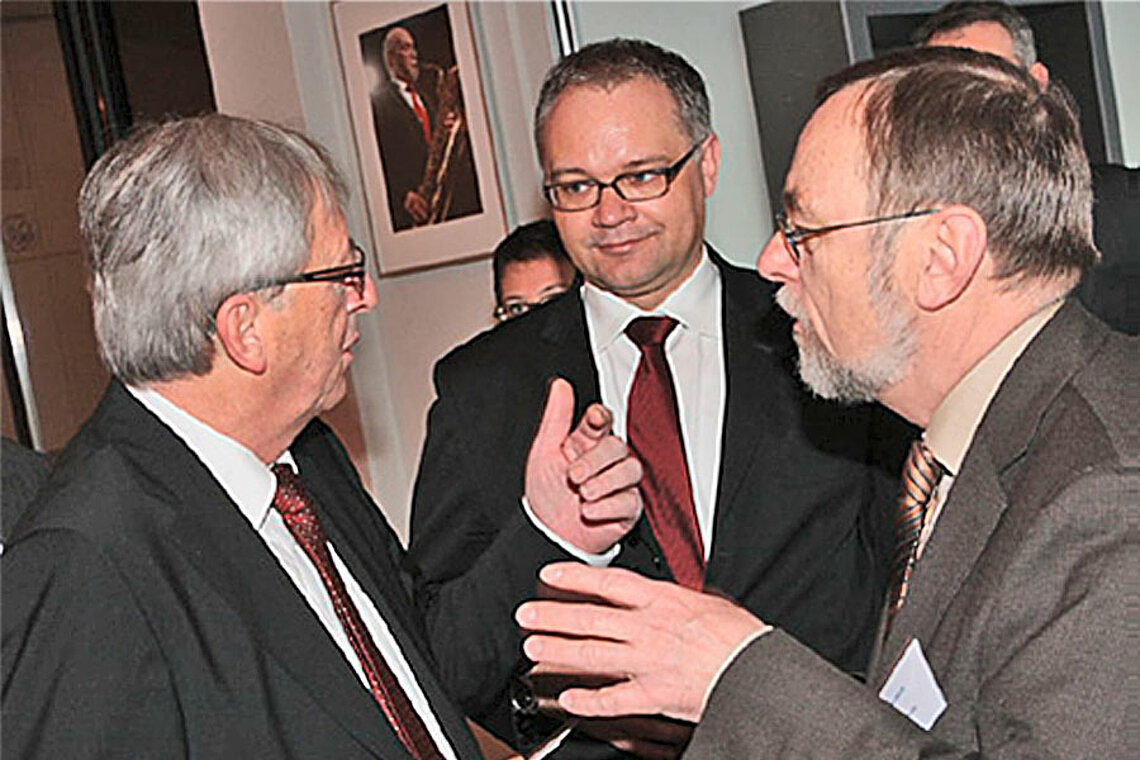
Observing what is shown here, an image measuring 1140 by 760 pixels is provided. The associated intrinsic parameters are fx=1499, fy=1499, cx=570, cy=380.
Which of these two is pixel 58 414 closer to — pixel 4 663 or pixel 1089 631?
pixel 4 663

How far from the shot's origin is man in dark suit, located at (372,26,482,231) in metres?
4.52

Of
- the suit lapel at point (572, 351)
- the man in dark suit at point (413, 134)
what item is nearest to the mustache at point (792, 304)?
the suit lapel at point (572, 351)

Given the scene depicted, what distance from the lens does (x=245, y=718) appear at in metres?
1.71

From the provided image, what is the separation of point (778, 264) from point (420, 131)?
2866 mm

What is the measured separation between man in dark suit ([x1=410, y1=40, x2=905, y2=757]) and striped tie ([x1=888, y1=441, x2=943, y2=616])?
64 centimetres

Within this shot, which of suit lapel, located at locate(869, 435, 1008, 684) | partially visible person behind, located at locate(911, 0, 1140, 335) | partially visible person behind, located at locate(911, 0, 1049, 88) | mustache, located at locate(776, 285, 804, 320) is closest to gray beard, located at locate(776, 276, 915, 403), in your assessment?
mustache, located at locate(776, 285, 804, 320)

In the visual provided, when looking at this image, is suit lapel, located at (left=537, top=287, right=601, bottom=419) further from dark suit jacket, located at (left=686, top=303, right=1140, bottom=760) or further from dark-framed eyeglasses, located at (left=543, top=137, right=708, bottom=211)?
dark suit jacket, located at (left=686, top=303, right=1140, bottom=760)

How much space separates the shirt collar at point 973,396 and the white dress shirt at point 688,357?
90 centimetres

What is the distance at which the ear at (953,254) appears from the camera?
167 centimetres

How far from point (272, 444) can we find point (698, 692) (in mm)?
731

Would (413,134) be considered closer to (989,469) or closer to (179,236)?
(179,236)

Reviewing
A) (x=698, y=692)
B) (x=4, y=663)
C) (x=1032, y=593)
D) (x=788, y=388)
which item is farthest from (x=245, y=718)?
(x=788, y=388)

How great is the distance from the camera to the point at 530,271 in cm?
362

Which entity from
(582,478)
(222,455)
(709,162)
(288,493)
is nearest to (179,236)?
(222,455)
